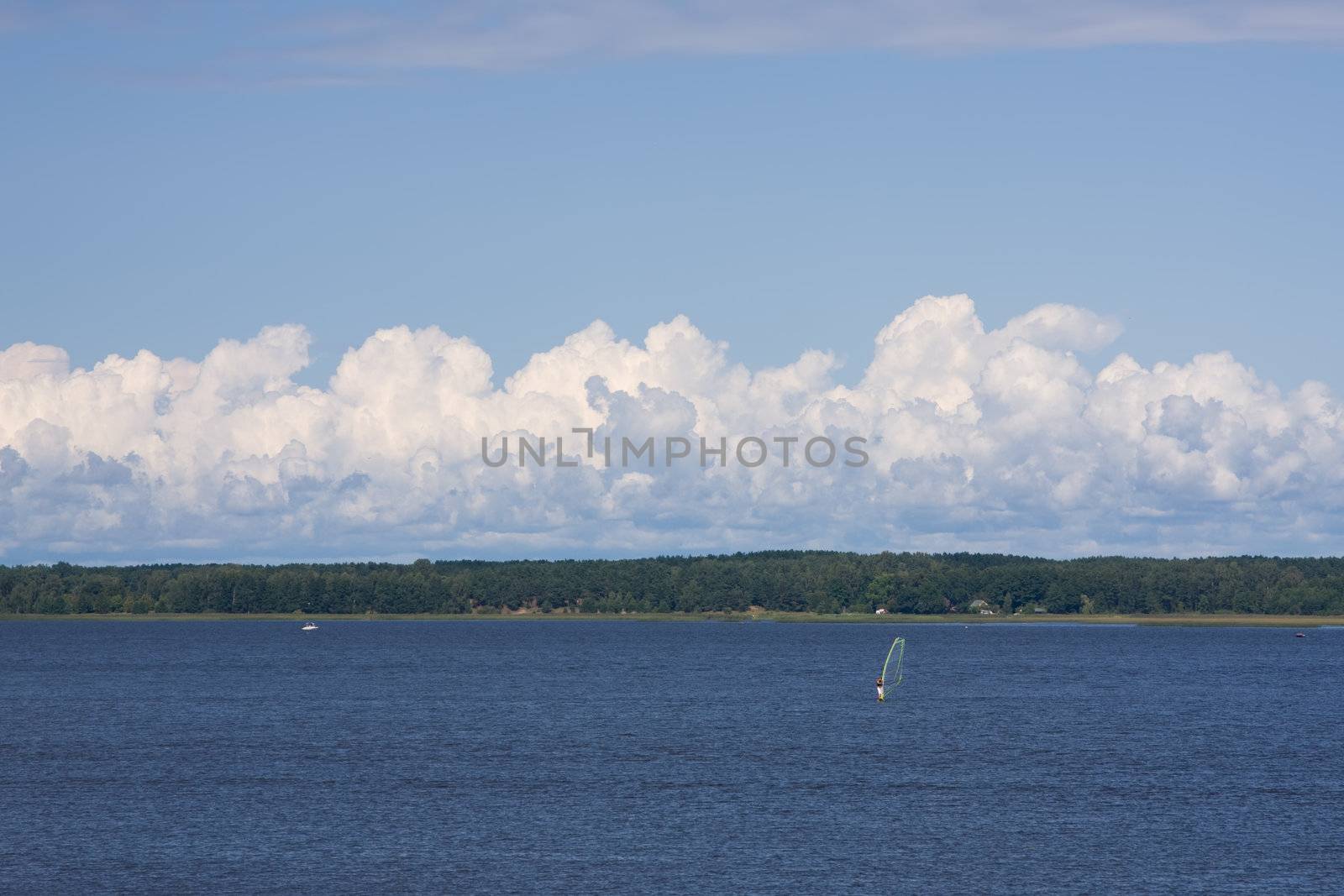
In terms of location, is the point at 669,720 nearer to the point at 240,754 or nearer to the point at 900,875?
the point at 240,754

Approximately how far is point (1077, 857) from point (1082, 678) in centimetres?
11919

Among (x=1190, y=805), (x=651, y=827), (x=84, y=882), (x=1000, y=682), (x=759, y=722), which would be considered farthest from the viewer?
(x=1000, y=682)

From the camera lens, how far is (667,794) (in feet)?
260

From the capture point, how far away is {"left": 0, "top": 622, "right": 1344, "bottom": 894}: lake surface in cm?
6044

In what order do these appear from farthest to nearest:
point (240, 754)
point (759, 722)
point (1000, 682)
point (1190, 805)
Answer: point (1000, 682) < point (759, 722) < point (240, 754) < point (1190, 805)

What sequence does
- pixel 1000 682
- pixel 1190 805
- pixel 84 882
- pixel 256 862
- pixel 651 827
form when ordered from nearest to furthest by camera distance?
pixel 84 882
pixel 256 862
pixel 651 827
pixel 1190 805
pixel 1000 682

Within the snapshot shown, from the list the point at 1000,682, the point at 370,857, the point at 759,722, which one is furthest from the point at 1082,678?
the point at 370,857

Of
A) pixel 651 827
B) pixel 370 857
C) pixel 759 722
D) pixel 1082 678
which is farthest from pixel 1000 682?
pixel 370 857

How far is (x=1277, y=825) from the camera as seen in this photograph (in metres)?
70.9

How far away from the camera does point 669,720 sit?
11856 cm

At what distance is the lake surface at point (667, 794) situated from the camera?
60.4 m

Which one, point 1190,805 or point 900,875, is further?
point 1190,805

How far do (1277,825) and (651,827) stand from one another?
28.5m

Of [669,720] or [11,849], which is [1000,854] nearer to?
[11,849]
